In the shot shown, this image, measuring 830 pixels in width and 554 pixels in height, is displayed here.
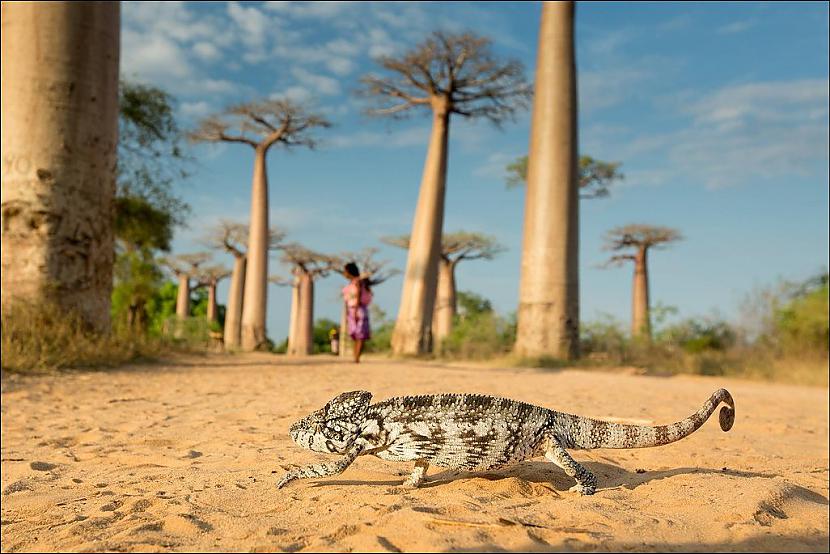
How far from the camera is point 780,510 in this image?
2385 mm

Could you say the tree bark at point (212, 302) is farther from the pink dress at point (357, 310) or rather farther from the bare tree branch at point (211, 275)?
the pink dress at point (357, 310)

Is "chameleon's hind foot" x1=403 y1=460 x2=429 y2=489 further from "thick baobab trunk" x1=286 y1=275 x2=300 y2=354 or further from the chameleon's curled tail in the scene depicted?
"thick baobab trunk" x1=286 y1=275 x2=300 y2=354

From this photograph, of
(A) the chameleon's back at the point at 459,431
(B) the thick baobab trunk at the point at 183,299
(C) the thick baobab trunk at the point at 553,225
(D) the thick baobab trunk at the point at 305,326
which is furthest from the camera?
(B) the thick baobab trunk at the point at 183,299

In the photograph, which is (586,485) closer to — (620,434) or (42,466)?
(620,434)

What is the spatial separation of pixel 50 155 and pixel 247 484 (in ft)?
25.4

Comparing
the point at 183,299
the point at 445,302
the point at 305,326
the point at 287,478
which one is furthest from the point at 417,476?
the point at 183,299

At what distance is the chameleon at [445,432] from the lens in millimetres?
→ 2504

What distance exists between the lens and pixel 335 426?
2.58m

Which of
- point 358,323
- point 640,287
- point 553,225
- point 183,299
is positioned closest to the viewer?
point 358,323

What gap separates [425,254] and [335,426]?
56.6 feet

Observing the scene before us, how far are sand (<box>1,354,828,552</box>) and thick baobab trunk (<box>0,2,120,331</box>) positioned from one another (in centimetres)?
353

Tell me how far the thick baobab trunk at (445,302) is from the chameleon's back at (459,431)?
27.2 metres

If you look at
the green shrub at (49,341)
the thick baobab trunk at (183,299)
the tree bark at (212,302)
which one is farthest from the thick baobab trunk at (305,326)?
the green shrub at (49,341)

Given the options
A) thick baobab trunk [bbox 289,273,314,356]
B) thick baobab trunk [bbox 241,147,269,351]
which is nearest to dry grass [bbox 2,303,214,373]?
thick baobab trunk [bbox 241,147,269,351]
